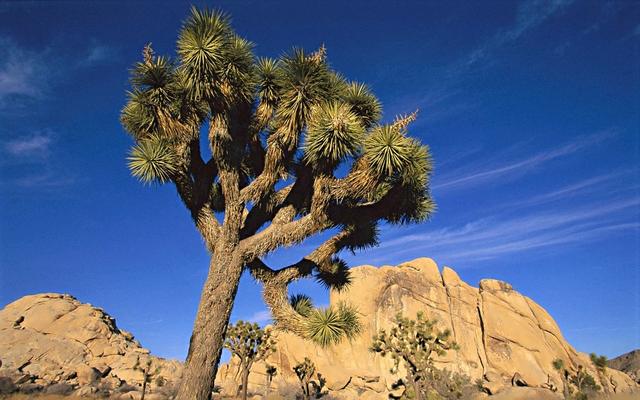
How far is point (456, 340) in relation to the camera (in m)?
50.5

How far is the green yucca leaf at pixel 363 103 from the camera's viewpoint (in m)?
8.52

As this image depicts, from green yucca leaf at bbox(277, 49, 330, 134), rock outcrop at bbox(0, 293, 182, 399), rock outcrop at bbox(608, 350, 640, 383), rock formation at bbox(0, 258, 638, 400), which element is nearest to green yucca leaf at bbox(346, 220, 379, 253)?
green yucca leaf at bbox(277, 49, 330, 134)

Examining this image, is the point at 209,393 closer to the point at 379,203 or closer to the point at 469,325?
the point at 379,203

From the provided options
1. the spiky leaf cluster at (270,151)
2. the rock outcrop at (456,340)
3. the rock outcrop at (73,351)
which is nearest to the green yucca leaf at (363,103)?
A: the spiky leaf cluster at (270,151)

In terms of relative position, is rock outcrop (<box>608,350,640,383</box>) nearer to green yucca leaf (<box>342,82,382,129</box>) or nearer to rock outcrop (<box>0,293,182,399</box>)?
rock outcrop (<box>0,293,182,399</box>)

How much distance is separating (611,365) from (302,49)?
235 ft

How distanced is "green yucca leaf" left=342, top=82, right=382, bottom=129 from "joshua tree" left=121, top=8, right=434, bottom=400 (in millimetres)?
124

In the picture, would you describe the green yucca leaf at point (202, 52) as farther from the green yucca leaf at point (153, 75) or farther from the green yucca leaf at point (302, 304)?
the green yucca leaf at point (302, 304)

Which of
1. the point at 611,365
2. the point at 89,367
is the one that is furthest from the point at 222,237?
the point at 611,365

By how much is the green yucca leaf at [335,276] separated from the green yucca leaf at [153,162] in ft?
12.3

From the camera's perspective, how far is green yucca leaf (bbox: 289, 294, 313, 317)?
27.4 ft

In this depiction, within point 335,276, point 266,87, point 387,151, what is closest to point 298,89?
point 266,87

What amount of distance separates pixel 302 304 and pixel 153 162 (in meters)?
4.15

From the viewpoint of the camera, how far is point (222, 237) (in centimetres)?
689
